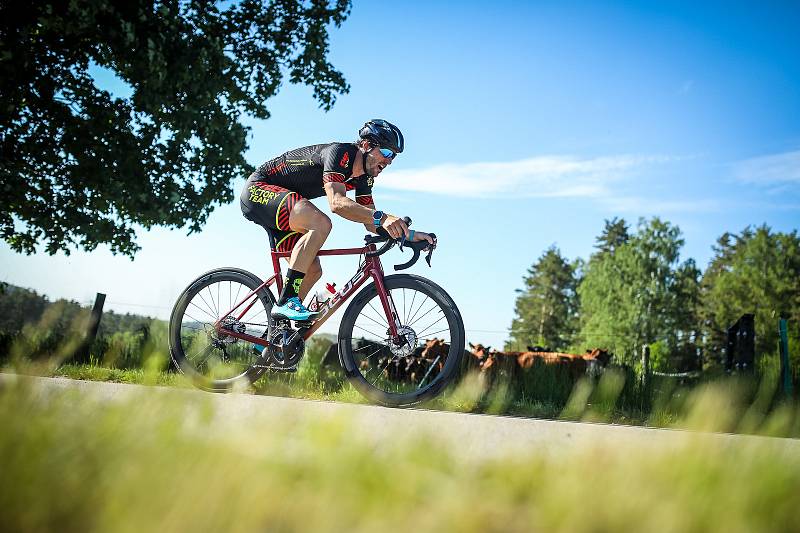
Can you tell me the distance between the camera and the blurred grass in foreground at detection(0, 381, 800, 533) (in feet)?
3.74

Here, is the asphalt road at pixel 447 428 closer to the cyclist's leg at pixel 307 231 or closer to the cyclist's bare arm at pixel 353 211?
the cyclist's leg at pixel 307 231

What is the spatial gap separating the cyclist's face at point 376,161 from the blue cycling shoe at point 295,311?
126 centimetres

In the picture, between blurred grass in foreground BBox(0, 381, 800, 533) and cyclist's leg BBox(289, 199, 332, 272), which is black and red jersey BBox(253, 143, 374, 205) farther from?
blurred grass in foreground BBox(0, 381, 800, 533)

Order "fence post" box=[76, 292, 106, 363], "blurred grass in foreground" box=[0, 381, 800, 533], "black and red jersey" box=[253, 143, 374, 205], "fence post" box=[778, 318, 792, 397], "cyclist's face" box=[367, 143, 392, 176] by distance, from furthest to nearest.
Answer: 1. "fence post" box=[76, 292, 106, 363]
2. "fence post" box=[778, 318, 792, 397]
3. "cyclist's face" box=[367, 143, 392, 176]
4. "black and red jersey" box=[253, 143, 374, 205]
5. "blurred grass in foreground" box=[0, 381, 800, 533]

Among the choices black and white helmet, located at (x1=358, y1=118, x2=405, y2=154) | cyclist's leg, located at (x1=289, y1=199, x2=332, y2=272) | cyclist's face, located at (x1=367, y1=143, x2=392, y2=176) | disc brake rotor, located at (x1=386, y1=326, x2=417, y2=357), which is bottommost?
disc brake rotor, located at (x1=386, y1=326, x2=417, y2=357)

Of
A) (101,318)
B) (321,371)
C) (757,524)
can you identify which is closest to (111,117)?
(101,318)

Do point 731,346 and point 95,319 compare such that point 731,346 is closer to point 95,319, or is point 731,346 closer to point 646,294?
point 95,319

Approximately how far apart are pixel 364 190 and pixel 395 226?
0.70m

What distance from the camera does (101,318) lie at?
10898 mm

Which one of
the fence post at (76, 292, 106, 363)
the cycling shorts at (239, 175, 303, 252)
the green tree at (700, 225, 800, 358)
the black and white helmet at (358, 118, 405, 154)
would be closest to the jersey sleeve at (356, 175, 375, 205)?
the black and white helmet at (358, 118, 405, 154)

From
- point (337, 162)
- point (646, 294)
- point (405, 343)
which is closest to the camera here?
point (405, 343)

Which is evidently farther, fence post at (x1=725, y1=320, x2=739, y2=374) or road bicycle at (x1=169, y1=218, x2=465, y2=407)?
fence post at (x1=725, y1=320, x2=739, y2=374)

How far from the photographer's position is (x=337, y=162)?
15.8 feet

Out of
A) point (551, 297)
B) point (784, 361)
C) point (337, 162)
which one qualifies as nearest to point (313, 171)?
point (337, 162)
